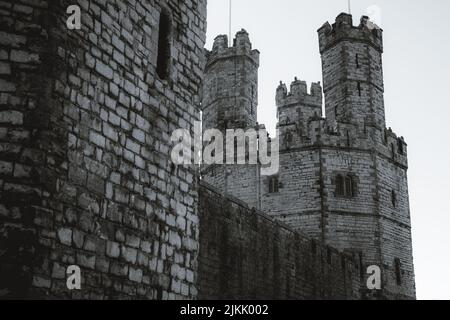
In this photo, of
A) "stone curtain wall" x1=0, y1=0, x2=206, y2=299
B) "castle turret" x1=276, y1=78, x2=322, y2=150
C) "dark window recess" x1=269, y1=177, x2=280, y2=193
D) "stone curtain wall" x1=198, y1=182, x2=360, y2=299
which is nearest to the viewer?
"stone curtain wall" x1=0, y1=0, x2=206, y2=299

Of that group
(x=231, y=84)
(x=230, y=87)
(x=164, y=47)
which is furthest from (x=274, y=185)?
(x=164, y=47)

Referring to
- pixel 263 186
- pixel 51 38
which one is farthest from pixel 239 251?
pixel 263 186

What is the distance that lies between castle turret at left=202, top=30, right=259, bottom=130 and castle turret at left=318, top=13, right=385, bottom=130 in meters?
3.79

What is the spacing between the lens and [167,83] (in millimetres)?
7699

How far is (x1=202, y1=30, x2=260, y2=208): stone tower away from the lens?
27.0 metres

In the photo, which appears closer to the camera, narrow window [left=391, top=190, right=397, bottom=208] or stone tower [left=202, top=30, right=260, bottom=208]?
narrow window [left=391, top=190, right=397, bottom=208]

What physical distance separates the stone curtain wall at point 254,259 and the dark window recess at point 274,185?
5.08 meters

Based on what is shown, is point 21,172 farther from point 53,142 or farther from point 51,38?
point 51,38

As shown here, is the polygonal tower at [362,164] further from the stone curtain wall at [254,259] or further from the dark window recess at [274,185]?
the stone curtain wall at [254,259]

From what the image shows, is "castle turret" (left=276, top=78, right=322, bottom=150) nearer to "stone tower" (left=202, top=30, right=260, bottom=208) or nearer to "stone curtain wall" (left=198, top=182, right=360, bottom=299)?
"stone tower" (left=202, top=30, right=260, bottom=208)

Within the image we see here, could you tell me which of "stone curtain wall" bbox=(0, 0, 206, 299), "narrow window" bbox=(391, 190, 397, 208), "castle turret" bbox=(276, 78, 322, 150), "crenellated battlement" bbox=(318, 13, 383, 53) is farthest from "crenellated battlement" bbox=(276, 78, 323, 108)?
"stone curtain wall" bbox=(0, 0, 206, 299)

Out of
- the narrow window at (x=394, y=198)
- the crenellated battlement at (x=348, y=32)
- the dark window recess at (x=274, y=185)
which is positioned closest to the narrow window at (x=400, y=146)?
the narrow window at (x=394, y=198)

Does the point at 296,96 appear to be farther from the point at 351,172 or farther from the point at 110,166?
the point at 110,166
